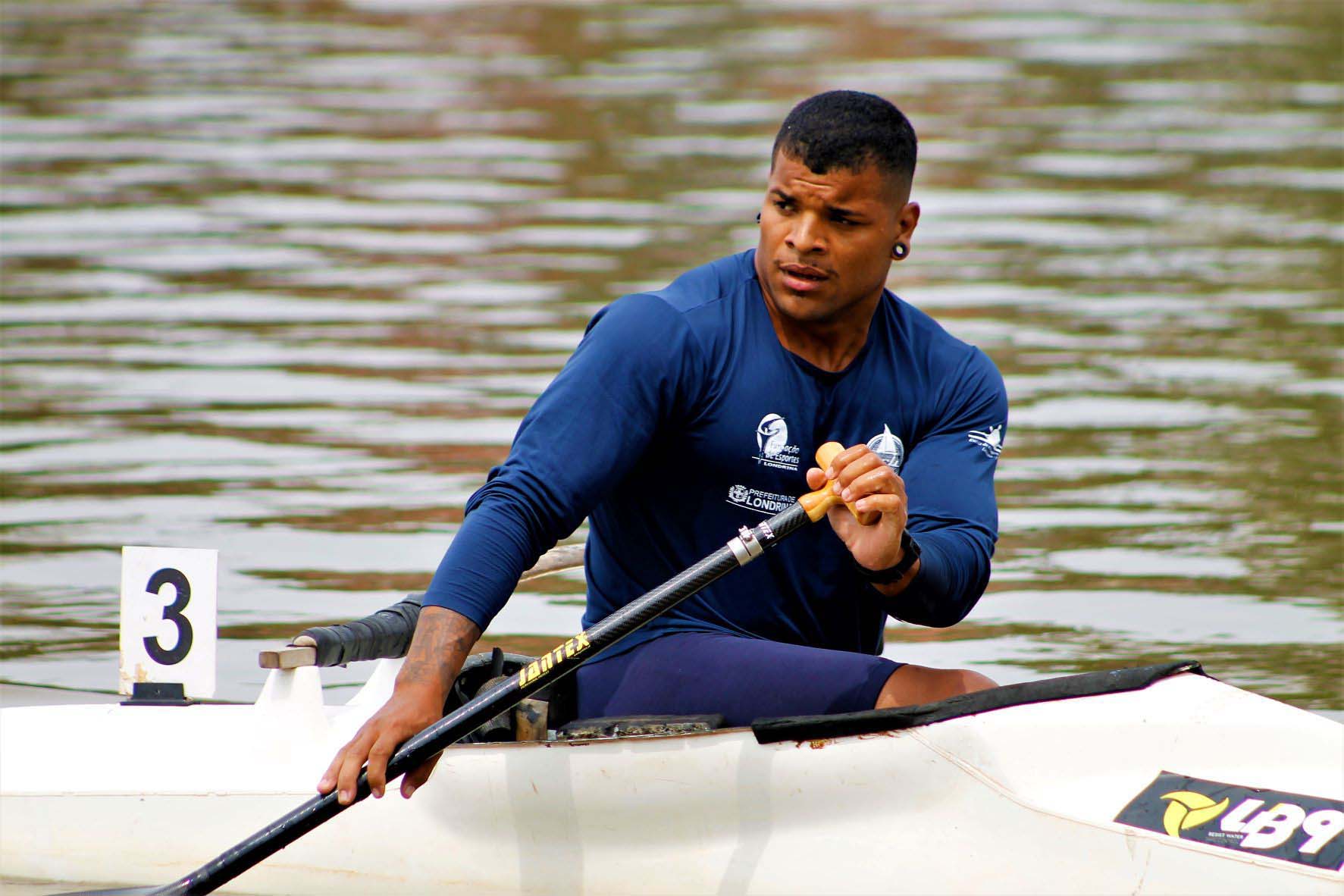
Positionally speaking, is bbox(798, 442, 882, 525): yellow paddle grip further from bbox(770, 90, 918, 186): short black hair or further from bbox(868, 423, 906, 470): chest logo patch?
bbox(770, 90, 918, 186): short black hair

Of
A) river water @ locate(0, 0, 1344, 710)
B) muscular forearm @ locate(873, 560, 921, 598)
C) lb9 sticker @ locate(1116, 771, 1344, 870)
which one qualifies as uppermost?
river water @ locate(0, 0, 1344, 710)

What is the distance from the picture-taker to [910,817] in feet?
13.5

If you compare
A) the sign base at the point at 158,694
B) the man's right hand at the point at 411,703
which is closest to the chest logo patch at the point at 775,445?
the man's right hand at the point at 411,703

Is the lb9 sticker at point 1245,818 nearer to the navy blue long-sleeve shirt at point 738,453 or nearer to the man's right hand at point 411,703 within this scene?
the navy blue long-sleeve shirt at point 738,453

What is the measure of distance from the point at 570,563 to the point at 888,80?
16.6m

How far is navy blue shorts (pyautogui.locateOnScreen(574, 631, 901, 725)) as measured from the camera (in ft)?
13.9

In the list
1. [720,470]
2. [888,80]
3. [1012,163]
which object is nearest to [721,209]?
[1012,163]

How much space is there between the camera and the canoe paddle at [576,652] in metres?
3.92

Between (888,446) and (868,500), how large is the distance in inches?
23.1

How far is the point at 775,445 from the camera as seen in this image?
169 inches

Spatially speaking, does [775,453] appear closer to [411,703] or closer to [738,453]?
[738,453]

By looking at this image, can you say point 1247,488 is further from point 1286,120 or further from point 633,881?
point 1286,120

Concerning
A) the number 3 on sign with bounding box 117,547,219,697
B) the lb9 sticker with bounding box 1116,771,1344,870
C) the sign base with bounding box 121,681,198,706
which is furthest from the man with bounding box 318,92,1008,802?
the sign base with bounding box 121,681,198,706

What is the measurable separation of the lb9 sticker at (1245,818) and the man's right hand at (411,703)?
1.37m
